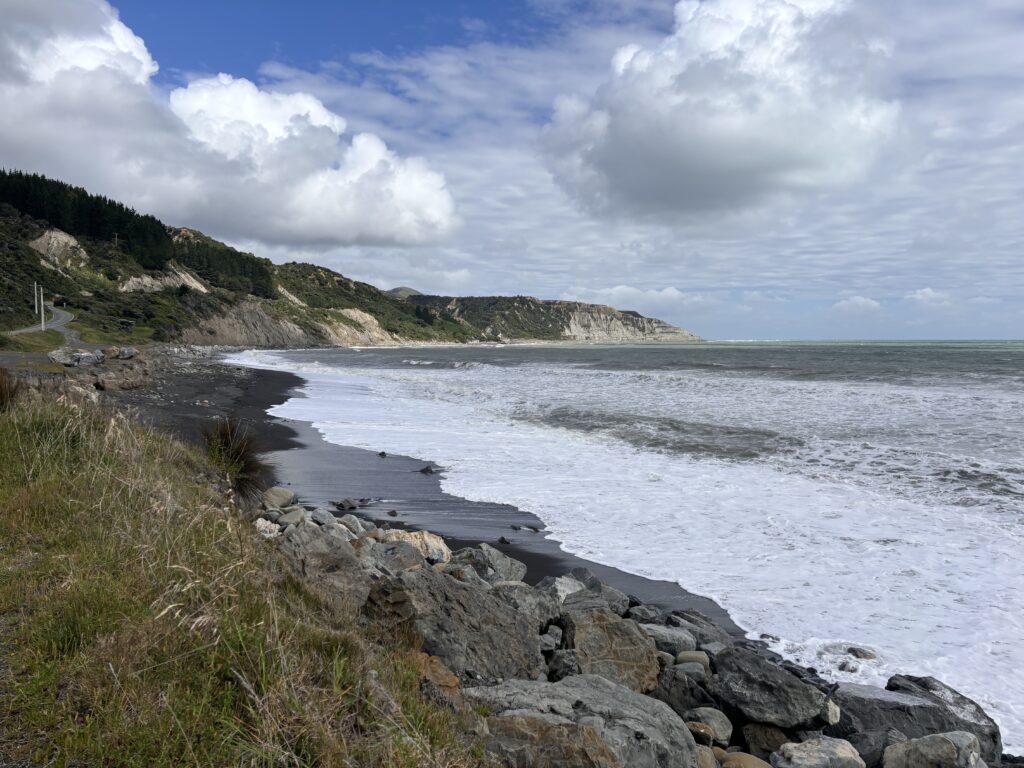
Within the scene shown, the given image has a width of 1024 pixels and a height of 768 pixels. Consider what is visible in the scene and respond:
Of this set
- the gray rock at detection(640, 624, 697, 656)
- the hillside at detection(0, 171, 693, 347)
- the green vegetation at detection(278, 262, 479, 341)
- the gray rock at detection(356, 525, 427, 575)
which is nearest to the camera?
the gray rock at detection(640, 624, 697, 656)

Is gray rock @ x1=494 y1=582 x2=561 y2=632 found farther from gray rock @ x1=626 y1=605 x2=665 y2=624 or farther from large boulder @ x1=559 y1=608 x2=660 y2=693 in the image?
gray rock @ x1=626 y1=605 x2=665 y2=624

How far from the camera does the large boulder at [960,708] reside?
473 centimetres

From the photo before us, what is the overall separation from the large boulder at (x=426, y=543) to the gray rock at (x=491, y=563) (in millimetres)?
172

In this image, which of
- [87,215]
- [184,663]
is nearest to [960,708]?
[184,663]

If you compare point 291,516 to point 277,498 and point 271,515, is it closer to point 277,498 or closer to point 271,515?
point 271,515

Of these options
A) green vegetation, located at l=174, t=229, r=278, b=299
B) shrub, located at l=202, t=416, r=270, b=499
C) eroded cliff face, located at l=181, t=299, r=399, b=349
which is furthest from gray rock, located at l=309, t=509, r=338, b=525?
green vegetation, located at l=174, t=229, r=278, b=299

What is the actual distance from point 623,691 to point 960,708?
2793mm

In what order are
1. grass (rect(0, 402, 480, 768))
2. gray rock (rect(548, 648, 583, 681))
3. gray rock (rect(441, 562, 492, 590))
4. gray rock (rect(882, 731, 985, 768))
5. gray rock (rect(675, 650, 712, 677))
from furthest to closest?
gray rock (rect(441, 562, 492, 590)) → gray rock (rect(675, 650, 712, 677)) → gray rock (rect(548, 648, 583, 681)) → gray rock (rect(882, 731, 985, 768)) → grass (rect(0, 402, 480, 768))

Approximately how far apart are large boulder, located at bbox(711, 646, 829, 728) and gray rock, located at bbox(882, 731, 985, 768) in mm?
529

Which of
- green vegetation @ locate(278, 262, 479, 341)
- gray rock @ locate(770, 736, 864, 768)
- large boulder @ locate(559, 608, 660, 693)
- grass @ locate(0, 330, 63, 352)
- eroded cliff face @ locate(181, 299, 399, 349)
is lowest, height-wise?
gray rock @ locate(770, 736, 864, 768)

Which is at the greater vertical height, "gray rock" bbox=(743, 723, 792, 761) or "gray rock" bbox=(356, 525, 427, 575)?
"gray rock" bbox=(356, 525, 427, 575)

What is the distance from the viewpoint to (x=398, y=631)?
14.5 ft

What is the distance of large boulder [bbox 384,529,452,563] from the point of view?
8156 millimetres

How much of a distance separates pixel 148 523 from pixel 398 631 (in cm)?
189
